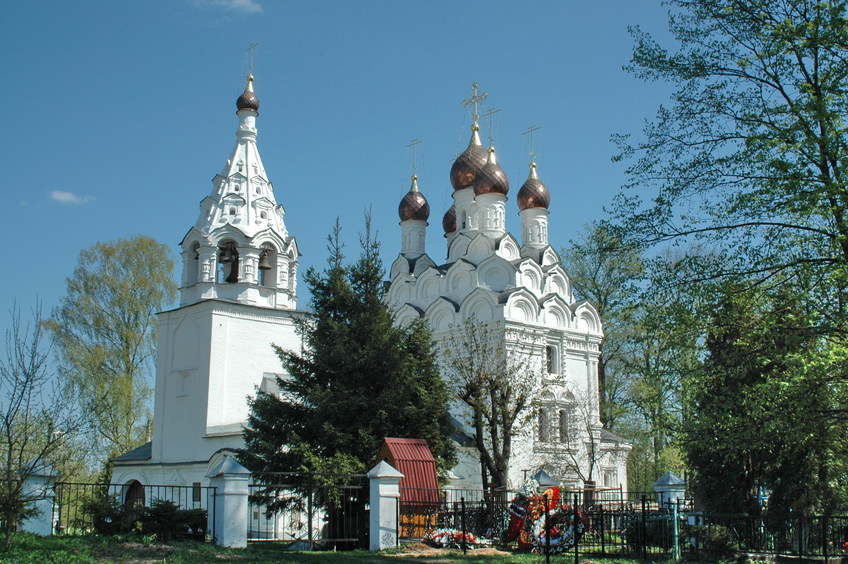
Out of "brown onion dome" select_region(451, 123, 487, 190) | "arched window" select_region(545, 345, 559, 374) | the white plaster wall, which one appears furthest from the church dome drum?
the white plaster wall

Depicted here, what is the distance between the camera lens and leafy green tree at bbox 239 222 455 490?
14.5 meters

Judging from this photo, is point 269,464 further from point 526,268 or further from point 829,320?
point 526,268

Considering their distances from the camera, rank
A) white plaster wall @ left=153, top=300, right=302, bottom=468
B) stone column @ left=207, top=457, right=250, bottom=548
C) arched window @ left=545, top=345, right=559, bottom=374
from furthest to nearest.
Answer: arched window @ left=545, top=345, right=559, bottom=374 < white plaster wall @ left=153, top=300, right=302, bottom=468 < stone column @ left=207, top=457, right=250, bottom=548

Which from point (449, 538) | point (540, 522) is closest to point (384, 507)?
point (449, 538)

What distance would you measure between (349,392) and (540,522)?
414cm

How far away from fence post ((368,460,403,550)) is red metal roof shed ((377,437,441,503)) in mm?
658

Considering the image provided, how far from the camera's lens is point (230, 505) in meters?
11.2

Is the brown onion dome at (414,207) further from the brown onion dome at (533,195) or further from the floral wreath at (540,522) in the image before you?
the floral wreath at (540,522)

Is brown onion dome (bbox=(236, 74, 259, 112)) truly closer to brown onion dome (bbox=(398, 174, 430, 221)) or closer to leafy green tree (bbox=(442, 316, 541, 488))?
brown onion dome (bbox=(398, 174, 430, 221))

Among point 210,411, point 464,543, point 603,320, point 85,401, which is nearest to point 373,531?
point 464,543

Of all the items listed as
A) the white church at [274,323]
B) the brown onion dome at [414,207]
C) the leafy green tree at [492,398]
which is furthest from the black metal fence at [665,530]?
the brown onion dome at [414,207]

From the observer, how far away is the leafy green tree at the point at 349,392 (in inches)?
573

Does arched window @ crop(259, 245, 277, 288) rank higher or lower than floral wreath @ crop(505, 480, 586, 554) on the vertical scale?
higher

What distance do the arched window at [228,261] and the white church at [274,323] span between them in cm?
4
